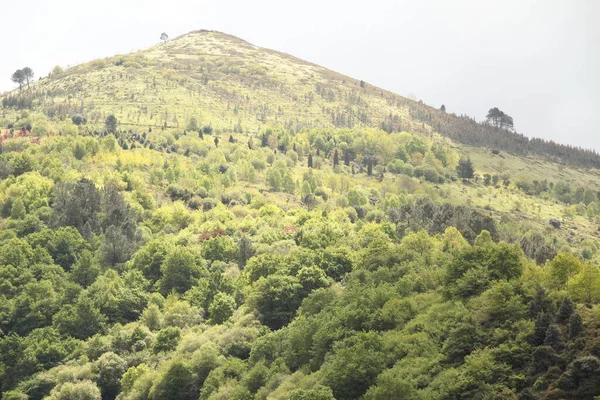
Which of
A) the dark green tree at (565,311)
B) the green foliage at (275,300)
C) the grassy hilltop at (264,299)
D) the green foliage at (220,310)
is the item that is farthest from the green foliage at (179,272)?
the dark green tree at (565,311)

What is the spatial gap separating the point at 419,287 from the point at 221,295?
117ft

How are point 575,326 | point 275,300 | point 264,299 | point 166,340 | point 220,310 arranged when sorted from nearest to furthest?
point 575,326 < point 275,300 < point 166,340 < point 264,299 < point 220,310

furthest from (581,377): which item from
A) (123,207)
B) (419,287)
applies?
(123,207)

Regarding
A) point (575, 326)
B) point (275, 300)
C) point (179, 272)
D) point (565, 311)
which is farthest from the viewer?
point (179, 272)

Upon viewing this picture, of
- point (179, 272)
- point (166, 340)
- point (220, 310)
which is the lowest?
point (166, 340)

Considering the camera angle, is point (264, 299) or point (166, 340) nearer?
point (166, 340)

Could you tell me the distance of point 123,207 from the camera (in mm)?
162500

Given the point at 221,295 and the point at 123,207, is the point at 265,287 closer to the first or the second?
the point at 221,295

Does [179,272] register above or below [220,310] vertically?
above

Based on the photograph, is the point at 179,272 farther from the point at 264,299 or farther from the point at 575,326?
the point at 575,326

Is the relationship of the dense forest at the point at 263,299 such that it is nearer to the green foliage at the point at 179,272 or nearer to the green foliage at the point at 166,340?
the green foliage at the point at 166,340

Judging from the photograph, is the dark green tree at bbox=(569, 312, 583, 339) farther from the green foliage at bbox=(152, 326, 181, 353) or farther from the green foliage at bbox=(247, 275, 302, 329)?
the green foliage at bbox=(152, 326, 181, 353)

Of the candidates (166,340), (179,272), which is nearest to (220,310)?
(166,340)

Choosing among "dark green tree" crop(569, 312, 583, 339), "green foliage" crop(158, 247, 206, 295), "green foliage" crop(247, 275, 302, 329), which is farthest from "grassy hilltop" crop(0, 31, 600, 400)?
"green foliage" crop(158, 247, 206, 295)
